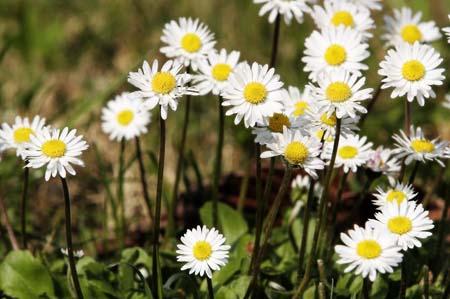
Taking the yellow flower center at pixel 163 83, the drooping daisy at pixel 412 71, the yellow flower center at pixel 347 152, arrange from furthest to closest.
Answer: the yellow flower center at pixel 347 152 < the drooping daisy at pixel 412 71 < the yellow flower center at pixel 163 83

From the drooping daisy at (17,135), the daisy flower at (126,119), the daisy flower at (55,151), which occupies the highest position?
the daisy flower at (126,119)

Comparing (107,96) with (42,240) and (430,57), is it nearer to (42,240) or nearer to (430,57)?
(42,240)

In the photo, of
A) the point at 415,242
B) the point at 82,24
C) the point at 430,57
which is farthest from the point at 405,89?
the point at 82,24

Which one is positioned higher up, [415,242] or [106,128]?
[106,128]

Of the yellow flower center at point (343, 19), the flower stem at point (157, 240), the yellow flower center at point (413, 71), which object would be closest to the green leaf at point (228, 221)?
the flower stem at point (157, 240)

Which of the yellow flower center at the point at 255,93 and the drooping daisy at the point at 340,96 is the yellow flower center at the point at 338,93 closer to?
the drooping daisy at the point at 340,96

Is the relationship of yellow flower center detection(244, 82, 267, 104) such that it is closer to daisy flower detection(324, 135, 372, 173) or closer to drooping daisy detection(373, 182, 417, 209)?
daisy flower detection(324, 135, 372, 173)

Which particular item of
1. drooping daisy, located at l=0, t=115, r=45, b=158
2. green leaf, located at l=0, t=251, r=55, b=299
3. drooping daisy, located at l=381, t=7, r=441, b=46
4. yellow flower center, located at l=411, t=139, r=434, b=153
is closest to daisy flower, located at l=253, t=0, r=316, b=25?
drooping daisy, located at l=381, t=7, r=441, b=46

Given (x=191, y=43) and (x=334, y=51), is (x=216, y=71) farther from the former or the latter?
(x=334, y=51)
